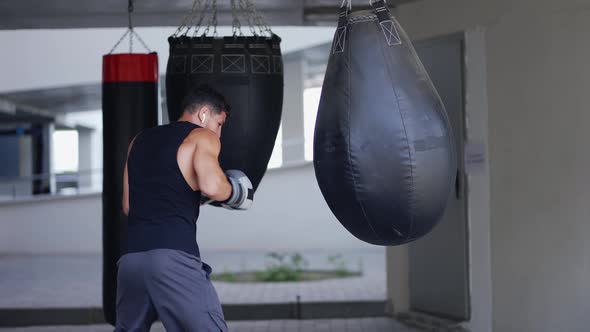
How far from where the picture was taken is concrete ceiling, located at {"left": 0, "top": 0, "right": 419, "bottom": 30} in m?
6.21

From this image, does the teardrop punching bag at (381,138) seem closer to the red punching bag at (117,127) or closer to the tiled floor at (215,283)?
the red punching bag at (117,127)

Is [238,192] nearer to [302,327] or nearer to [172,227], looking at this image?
[172,227]

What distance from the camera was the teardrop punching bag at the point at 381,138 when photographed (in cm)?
A: 307

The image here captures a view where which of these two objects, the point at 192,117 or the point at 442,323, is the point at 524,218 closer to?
the point at 442,323

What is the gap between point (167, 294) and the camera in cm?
319

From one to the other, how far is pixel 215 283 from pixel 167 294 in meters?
5.93

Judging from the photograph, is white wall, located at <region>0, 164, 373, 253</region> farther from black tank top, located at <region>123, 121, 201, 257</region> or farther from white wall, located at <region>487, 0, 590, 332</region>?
black tank top, located at <region>123, 121, 201, 257</region>

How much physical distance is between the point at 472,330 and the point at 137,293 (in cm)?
295

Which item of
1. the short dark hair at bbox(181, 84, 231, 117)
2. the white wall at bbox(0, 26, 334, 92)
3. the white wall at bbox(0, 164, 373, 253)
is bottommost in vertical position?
the white wall at bbox(0, 164, 373, 253)

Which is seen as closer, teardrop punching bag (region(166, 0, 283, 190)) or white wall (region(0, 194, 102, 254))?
teardrop punching bag (region(166, 0, 283, 190))

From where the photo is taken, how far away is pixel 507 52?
17.3 feet

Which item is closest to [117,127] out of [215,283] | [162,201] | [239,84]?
[239,84]

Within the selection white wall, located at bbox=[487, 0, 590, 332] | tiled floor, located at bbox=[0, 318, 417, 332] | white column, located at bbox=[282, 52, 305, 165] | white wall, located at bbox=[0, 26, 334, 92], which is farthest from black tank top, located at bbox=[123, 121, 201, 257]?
white column, located at bbox=[282, 52, 305, 165]

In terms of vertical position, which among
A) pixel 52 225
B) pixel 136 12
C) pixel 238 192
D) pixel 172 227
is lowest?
pixel 52 225
